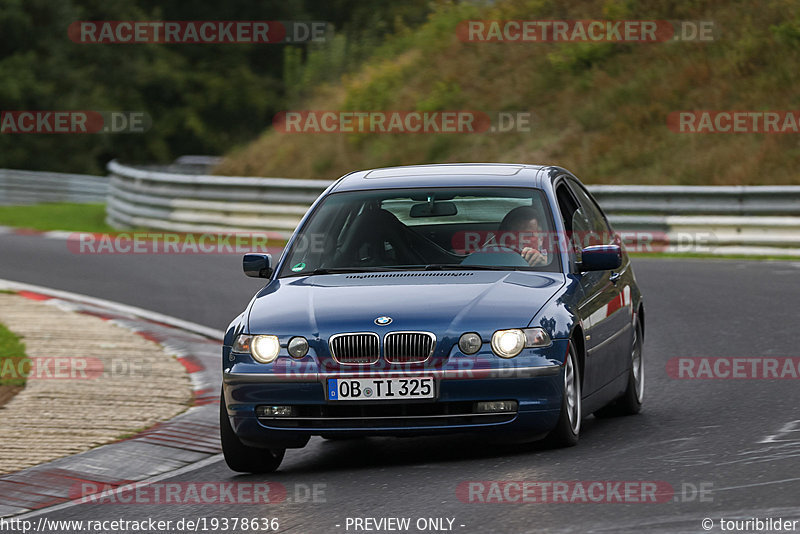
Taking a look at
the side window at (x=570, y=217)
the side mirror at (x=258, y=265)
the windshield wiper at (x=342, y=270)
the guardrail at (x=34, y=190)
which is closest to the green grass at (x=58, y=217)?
the guardrail at (x=34, y=190)

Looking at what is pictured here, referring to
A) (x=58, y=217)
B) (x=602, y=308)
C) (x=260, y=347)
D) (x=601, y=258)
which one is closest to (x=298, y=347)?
(x=260, y=347)

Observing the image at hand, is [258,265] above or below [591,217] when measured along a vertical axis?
below

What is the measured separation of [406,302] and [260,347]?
780 millimetres

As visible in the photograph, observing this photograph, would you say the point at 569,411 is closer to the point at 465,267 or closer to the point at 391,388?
the point at 391,388

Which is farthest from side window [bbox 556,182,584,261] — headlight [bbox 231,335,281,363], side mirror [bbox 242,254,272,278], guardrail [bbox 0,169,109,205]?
guardrail [bbox 0,169,109,205]

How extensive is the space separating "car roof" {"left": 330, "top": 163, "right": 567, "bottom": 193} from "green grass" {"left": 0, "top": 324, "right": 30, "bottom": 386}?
11.0ft

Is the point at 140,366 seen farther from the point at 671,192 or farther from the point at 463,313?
the point at 671,192

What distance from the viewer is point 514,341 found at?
7621 millimetres

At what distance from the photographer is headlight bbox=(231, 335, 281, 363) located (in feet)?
25.4

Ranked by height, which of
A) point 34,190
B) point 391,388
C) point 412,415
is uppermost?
point 34,190

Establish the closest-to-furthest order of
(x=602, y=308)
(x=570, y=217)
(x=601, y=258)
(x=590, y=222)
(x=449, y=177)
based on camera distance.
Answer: (x=601, y=258) < (x=602, y=308) < (x=449, y=177) < (x=570, y=217) < (x=590, y=222)

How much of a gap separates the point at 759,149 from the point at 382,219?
15918mm

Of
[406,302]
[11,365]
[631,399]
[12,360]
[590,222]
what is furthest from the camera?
[12,360]

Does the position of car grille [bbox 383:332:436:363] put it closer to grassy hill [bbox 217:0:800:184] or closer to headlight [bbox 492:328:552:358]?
headlight [bbox 492:328:552:358]
